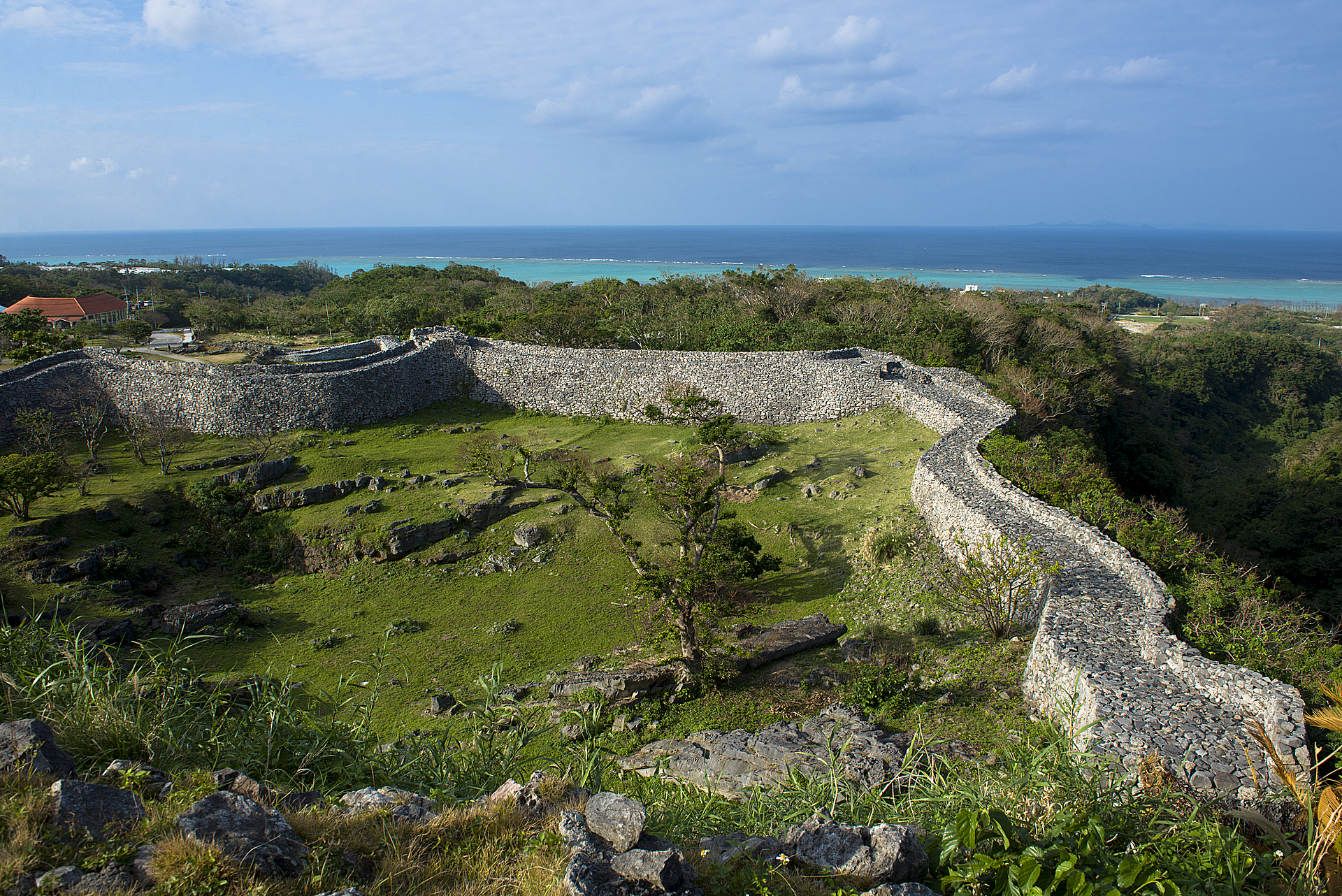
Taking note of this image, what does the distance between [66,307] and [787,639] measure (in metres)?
46.7

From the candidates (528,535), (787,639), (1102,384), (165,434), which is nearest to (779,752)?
(787,639)

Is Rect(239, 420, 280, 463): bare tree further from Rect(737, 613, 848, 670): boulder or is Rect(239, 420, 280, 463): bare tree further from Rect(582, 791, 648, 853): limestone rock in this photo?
Rect(582, 791, 648, 853): limestone rock

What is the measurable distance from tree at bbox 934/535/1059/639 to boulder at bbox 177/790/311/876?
30.5 ft

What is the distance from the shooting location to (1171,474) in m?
27.5

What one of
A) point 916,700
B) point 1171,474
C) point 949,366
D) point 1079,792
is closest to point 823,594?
point 916,700

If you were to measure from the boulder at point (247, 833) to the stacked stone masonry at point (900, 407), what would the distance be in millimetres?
5829

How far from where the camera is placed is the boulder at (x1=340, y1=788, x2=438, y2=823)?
3.98 m

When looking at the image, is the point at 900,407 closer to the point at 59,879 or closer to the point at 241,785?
the point at 241,785

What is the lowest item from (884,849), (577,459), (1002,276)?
(577,459)

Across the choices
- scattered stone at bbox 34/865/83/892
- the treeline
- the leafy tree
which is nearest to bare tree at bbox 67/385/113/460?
the leafy tree

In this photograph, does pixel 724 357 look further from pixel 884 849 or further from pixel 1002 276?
pixel 1002 276

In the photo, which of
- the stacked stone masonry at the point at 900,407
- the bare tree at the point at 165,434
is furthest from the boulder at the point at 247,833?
the bare tree at the point at 165,434

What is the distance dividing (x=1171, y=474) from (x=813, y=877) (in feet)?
102

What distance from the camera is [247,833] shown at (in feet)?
11.1
